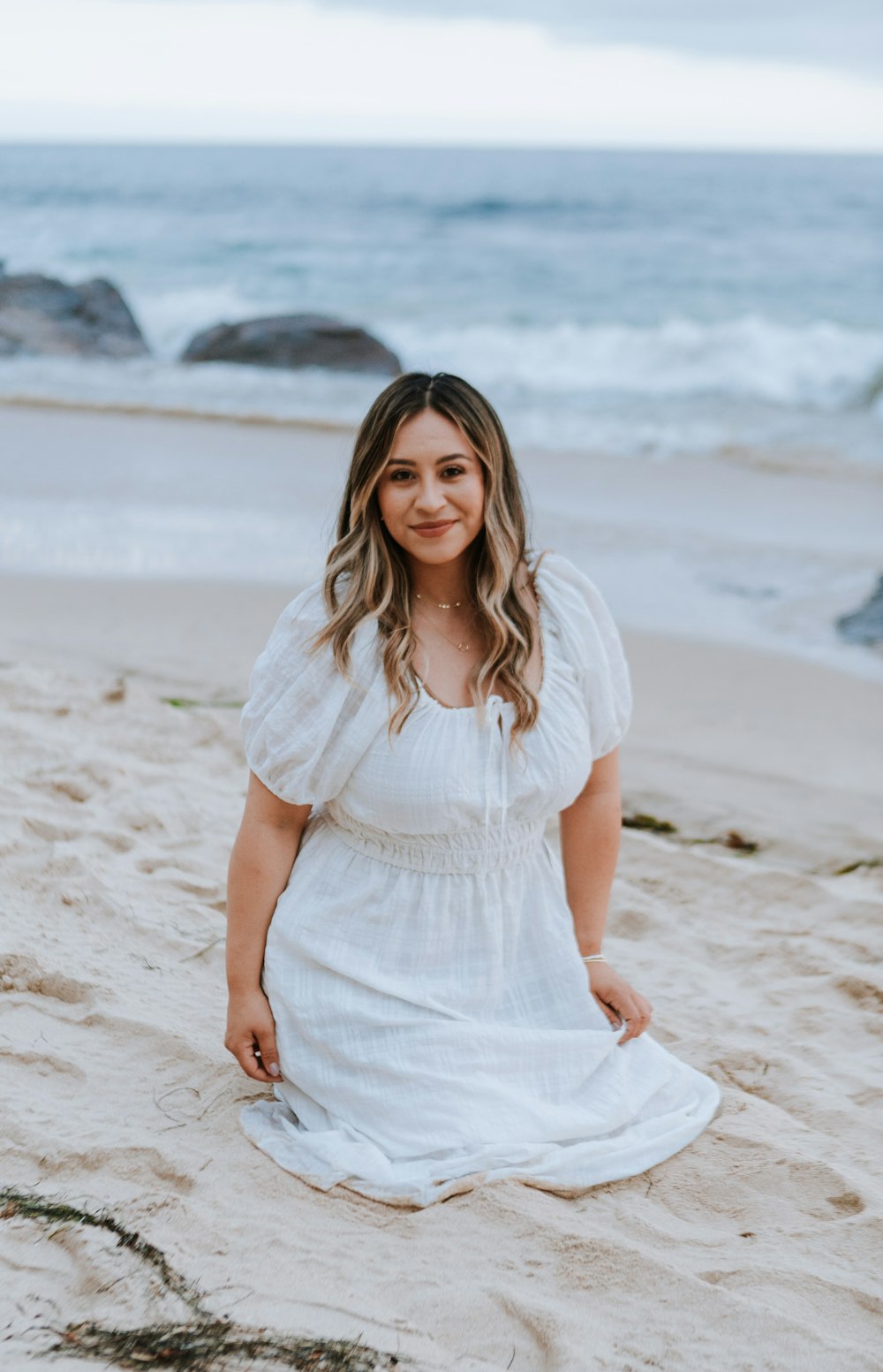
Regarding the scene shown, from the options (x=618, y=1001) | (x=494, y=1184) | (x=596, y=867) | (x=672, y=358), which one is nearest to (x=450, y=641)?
(x=596, y=867)

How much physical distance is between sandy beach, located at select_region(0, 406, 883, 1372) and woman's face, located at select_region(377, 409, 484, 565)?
1197mm

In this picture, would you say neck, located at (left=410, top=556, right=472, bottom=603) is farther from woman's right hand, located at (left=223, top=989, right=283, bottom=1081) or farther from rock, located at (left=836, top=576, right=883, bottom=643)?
rock, located at (left=836, top=576, right=883, bottom=643)

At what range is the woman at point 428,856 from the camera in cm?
244

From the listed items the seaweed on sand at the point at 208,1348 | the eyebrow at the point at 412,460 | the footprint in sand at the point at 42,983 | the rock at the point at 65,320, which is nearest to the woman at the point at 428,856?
the eyebrow at the point at 412,460

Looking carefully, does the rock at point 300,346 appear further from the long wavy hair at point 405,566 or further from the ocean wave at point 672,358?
the long wavy hair at point 405,566

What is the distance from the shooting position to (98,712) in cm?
488

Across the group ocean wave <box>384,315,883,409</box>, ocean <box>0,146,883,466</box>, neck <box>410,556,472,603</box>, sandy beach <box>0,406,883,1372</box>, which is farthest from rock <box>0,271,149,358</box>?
neck <box>410,556,472,603</box>

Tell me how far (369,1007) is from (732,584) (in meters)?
5.38

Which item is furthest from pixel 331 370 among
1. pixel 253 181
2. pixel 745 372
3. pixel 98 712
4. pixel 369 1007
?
pixel 253 181

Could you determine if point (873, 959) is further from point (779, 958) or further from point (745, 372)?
point (745, 372)

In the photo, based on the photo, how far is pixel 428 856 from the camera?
2529mm

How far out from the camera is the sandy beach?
6.80ft

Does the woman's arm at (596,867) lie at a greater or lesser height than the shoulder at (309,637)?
lesser

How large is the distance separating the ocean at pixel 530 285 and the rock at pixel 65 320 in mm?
734
